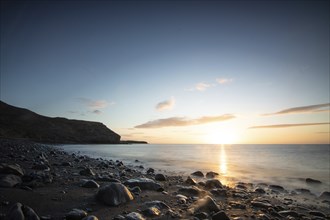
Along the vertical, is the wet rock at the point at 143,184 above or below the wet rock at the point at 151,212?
below

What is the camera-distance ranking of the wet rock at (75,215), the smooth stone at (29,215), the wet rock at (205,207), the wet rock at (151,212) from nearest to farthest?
the smooth stone at (29,215) → the wet rock at (75,215) → the wet rock at (151,212) → the wet rock at (205,207)

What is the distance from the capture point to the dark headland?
7773 centimetres

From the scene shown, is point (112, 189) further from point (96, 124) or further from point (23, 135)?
point (96, 124)

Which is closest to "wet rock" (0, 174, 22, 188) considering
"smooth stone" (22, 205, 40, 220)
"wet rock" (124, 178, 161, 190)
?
"smooth stone" (22, 205, 40, 220)

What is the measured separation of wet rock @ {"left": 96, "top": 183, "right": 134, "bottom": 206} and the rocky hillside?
81.8 meters

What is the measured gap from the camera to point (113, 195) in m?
5.10

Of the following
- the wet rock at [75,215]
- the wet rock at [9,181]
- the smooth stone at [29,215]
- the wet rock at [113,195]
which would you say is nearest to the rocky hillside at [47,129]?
the wet rock at [9,181]

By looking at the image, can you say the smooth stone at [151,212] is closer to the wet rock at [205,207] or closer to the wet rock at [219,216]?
the wet rock at [205,207]

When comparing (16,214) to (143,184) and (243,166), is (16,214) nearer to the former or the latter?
(143,184)

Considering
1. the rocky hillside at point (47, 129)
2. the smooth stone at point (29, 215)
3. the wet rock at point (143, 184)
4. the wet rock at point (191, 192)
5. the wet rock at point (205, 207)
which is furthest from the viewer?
the rocky hillside at point (47, 129)

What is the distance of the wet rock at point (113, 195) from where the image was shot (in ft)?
16.4

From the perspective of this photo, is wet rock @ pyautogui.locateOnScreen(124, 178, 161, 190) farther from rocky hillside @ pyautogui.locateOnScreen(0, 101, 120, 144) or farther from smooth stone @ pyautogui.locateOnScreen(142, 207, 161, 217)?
rocky hillside @ pyautogui.locateOnScreen(0, 101, 120, 144)

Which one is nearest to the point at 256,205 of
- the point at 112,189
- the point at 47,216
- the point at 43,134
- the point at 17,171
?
the point at 112,189

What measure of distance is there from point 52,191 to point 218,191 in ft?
21.7
